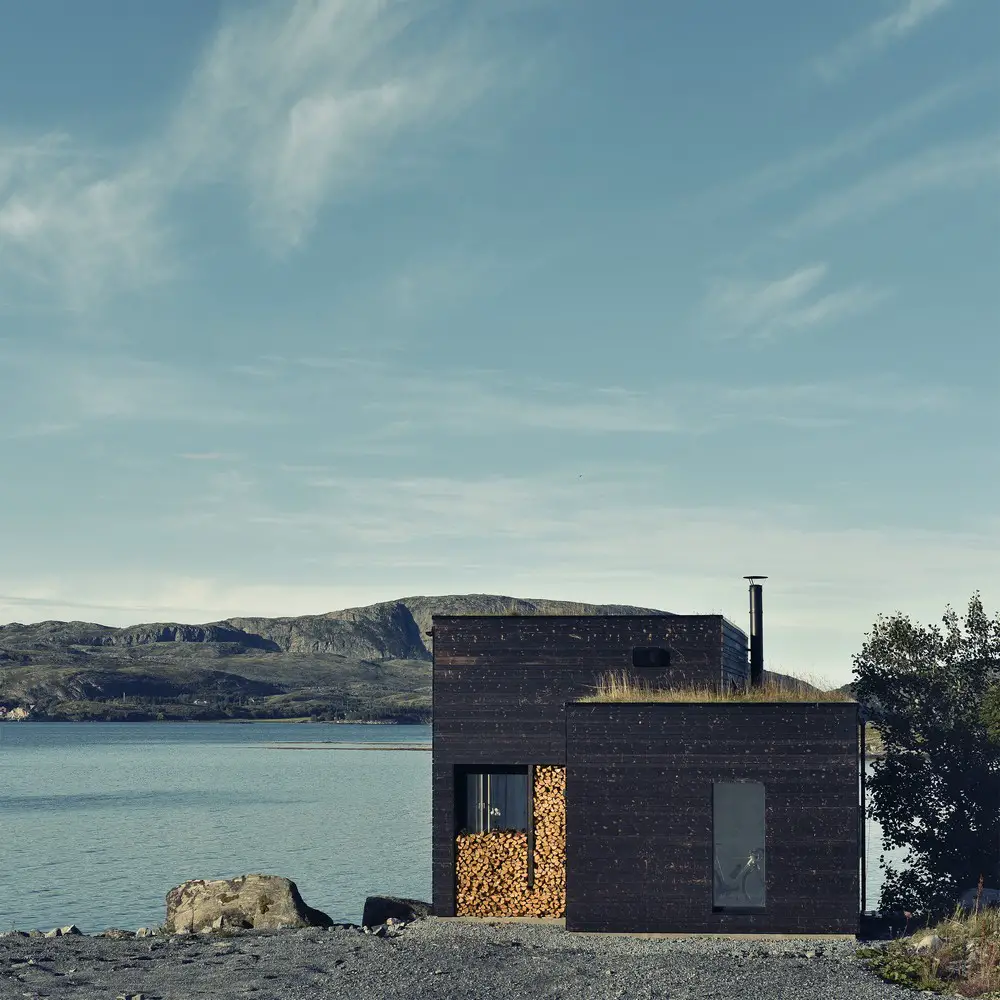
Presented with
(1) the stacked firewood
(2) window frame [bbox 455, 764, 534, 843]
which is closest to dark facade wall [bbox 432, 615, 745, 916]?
(2) window frame [bbox 455, 764, 534, 843]

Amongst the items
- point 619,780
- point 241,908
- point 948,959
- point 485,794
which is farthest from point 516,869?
point 948,959

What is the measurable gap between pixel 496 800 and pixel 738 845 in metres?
5.60

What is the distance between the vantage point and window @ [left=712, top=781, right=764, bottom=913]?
23.0 metres

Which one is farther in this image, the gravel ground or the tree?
the tree

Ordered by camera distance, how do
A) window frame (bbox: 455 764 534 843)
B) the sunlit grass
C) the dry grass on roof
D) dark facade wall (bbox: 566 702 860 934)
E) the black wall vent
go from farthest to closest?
1. the black wall vent
2. window frame (bbox: 455 764 534 843)
3. the dry grass on roof
4. dark facade wall (bbox: 566 702 860 934)
5. the sunlit grass

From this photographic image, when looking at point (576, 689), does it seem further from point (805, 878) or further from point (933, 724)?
point (933, 724)

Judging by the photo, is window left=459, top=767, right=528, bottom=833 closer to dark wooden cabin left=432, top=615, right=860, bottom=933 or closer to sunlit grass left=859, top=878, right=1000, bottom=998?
dark wooden cabin left=432, top=615, right=860, bottom=933

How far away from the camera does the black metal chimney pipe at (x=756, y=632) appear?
78.5 feet

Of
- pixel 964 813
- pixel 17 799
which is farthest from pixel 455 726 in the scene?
pixel 17 799

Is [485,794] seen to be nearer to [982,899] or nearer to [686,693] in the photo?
[686,693]

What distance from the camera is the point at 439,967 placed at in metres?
16.9

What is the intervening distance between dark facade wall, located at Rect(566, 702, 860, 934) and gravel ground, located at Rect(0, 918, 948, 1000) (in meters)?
0.46

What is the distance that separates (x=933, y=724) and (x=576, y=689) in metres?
8.43

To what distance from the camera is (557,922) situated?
20391 millimetres
